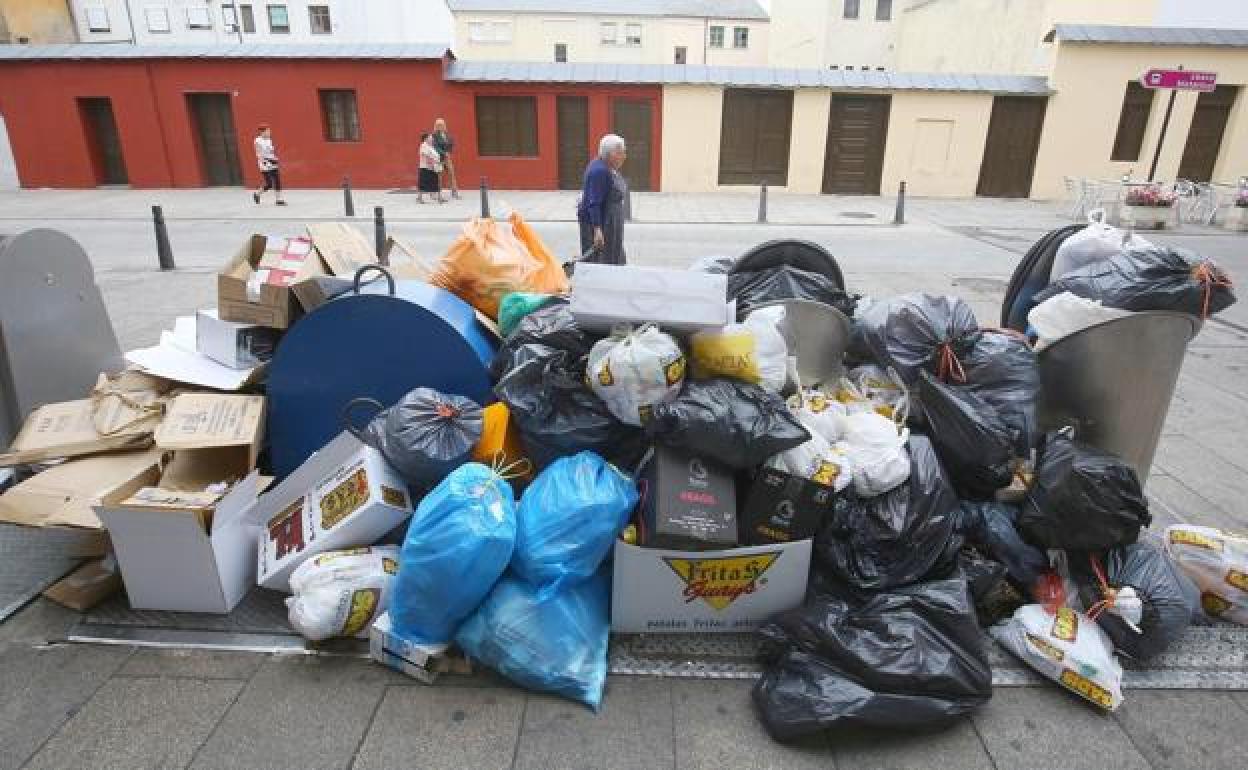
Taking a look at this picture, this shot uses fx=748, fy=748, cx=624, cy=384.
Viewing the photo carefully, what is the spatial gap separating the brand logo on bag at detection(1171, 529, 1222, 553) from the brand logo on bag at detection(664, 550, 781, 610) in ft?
5.50

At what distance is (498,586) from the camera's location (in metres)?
2.53

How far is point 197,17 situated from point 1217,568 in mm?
47786

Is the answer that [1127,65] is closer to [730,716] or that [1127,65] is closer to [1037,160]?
[1037,160]

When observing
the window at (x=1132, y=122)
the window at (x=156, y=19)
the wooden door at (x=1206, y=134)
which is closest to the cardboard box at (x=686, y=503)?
the window at (x=1132, y=122)

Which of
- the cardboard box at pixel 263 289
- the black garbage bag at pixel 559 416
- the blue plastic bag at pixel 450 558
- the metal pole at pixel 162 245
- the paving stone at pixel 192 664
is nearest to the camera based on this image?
the blue plastic bag at pixel 450 558

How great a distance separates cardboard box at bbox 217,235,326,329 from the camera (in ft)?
11.5

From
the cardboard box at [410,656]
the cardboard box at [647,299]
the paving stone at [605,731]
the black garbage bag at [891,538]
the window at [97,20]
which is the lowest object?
the paving stone at [605,731]

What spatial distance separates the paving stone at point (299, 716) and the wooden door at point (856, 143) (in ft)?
63.7

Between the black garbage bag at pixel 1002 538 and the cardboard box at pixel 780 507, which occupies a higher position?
the cardboard box at pixel 780 507

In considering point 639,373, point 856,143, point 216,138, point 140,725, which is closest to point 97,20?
point 216,138

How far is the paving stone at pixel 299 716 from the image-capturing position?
221cm

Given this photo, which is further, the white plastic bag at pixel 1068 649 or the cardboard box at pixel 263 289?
the cardboard box at pixel 263 289

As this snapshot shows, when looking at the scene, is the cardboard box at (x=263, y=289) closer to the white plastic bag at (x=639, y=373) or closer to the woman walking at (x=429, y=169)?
the white plastic bag at (x=639, y=373)

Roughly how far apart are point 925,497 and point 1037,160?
65.8ft
